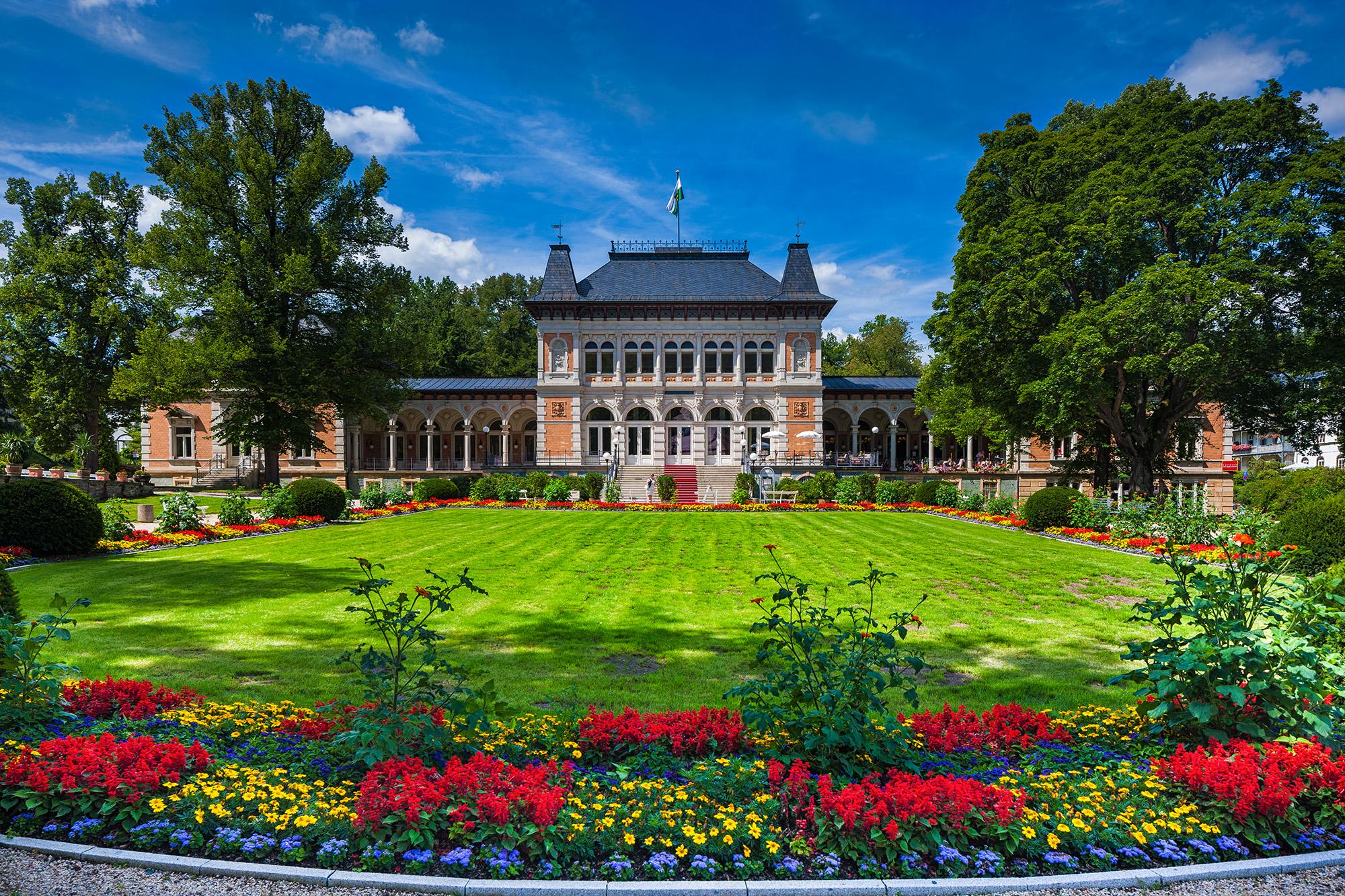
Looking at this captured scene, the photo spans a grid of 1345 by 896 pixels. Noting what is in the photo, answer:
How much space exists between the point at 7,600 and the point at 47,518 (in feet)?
31.9

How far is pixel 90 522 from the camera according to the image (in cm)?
1366

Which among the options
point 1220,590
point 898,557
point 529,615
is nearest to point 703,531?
point 898,557

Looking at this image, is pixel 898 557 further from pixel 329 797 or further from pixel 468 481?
pixel 468 481

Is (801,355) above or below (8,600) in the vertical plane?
above

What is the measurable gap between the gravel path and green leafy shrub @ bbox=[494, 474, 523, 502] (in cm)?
2616

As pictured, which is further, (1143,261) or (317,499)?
(317,499)

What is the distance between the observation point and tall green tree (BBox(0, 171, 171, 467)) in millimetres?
33562

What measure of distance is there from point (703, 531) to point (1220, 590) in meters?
14.9

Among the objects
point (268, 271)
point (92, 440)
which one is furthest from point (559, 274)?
point (92, 440)

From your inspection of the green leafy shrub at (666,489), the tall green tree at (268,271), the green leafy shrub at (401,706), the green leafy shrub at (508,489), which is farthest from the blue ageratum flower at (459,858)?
the green leafy shrub at (508,489)

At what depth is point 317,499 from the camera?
21.2 meters

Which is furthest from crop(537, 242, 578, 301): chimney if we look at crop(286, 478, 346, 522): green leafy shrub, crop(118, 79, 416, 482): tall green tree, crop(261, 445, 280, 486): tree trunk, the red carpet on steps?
crop(286, 478, 346, 522): green leafy shrub

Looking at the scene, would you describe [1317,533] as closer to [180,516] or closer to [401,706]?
[401,706]

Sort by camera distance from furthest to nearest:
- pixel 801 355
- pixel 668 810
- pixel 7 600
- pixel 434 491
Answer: pixel 801 355
pixel 434 491
pixel 7 600
pixel 668 810
